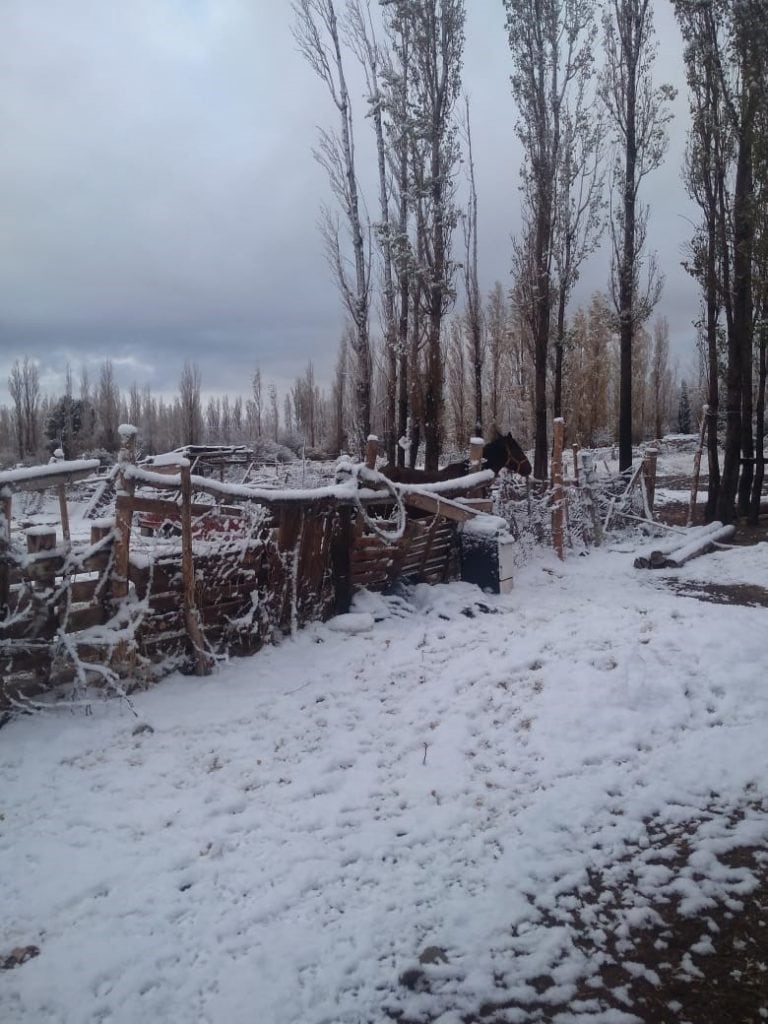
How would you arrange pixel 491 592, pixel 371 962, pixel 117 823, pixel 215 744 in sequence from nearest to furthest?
pixel 371 962 → pixel 117 823 → pixel 215 744 → pixel 491 592

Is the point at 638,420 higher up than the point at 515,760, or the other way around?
the point at 638,420

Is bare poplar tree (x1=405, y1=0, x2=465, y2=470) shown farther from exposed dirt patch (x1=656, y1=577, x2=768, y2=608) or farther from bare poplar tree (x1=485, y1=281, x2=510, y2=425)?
bare poplar tree (x1=485, y1=281, x2=510, y2=425)

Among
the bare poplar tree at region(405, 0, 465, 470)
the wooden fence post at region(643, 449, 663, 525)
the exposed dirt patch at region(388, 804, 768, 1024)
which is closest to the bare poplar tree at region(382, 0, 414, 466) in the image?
the bare poplar tree at region(405, 0, 465, 470)

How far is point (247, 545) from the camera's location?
17.0 feet

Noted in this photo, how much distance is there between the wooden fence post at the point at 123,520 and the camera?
4.36 metres

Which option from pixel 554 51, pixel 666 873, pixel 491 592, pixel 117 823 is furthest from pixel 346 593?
pixel 554 51

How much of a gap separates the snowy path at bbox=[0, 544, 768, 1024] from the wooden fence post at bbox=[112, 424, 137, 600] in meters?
0.80

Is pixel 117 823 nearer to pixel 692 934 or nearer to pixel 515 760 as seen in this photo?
pixel 515 760

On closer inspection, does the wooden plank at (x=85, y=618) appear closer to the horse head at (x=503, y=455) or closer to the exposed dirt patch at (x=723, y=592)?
the exposed dirt patch at (x=723, y=592)

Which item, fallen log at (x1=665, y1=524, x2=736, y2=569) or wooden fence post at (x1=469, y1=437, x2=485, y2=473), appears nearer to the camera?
wooden fence post at (x1=469, y1=437, x2=485, y2=473)

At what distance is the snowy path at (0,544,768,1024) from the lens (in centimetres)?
217

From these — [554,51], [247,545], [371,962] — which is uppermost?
[554,51]

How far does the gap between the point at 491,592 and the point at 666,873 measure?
4.49 metres

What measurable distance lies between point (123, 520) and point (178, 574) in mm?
608
